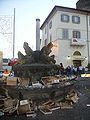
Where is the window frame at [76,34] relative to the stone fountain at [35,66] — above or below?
above

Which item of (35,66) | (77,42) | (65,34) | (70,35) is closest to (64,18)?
(65,34)

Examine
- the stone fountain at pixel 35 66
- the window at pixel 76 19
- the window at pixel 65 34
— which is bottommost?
the stone fountain at pixel 35 66

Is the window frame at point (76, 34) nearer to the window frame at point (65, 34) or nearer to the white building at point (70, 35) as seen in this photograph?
the white building at point (70, 35)

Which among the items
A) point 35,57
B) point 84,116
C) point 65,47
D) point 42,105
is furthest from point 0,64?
point 84,116

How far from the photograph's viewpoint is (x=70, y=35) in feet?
123

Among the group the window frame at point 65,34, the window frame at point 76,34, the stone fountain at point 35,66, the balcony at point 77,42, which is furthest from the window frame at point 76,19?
the stone fountain at point 35,66

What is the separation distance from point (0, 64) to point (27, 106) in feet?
67.9

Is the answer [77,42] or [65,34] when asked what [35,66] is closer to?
[77,42]

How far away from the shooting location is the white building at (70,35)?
119 ft

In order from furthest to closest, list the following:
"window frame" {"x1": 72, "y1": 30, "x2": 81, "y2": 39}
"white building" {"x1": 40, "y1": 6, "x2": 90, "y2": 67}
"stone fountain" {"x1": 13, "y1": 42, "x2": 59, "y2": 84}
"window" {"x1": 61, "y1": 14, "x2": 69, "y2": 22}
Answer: "window frame" {"x1": 72, "y1": 30, "x2": 81, "y2": 39}, "window" {"x1": 61, "y1": 14, "x2": 69, "y2": 22}, "white building" {"x1": 40, "y1": 6, "x2": 90, "y2": 67}, "stone fountain" {"x1": 13, "y1": 42, "x2": 59, "y2": 84}

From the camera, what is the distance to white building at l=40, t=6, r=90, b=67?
36.2 metres

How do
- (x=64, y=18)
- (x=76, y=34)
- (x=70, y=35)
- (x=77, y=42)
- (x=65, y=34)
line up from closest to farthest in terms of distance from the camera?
(x=77, y=42)
(x=65, y=34)
(x=64, y=18)
(x=70, y=35)
(x=76, y=34)

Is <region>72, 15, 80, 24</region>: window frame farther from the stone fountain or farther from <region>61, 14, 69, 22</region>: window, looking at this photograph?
the stone fountain

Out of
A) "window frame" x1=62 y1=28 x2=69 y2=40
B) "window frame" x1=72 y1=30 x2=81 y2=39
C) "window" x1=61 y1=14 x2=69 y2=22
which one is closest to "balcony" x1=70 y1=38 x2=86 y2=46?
"window frame" x1=72 y1=30 x2=81 y2=39
